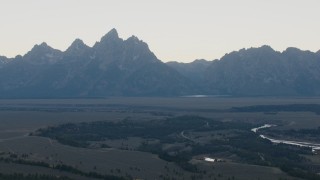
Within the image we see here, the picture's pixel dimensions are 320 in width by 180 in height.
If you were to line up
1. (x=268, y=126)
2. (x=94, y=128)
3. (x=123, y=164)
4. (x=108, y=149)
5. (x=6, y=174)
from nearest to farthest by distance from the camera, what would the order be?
(x=6, y=174)
(x=123, y=164)
(x=108, y=149)
(x=94, y=128)
(x=268, y=126)

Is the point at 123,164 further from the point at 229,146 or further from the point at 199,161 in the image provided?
the point at 229,146

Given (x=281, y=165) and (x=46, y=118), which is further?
(x=46, y=118)

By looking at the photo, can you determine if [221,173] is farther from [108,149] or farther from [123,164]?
[108,149]

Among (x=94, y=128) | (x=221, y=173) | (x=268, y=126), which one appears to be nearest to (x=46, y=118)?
(x=94, y=128)

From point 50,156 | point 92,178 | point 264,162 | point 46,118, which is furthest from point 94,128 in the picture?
point 92,178

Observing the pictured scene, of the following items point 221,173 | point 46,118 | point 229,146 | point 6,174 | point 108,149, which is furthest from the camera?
point 46,118

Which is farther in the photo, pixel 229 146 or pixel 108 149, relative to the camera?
pixel 229 146

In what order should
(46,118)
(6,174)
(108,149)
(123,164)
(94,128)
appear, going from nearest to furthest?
(6,174)
(123,164)
(108,149)
(94,128)
(46,118)

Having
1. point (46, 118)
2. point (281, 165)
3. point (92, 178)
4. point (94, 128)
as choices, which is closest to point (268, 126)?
point (94, 128)

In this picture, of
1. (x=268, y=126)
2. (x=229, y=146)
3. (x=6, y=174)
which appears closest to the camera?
(x=6, y=174)
